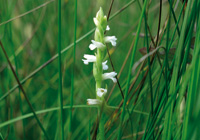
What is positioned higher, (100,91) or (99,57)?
(99,57)

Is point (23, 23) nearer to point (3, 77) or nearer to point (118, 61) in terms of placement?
point (3, 77)

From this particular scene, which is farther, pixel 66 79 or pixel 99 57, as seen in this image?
pixel 66 79

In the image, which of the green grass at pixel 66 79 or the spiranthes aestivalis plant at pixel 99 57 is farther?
the green grass at pixel 66 79

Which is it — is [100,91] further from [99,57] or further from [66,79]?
[66,79]

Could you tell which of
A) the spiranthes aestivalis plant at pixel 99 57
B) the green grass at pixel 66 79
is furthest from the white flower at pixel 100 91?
the green grass at pixel 66 79

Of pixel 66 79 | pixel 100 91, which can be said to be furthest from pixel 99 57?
pixel 66 79

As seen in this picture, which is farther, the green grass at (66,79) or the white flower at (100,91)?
the green grass at (66,79)

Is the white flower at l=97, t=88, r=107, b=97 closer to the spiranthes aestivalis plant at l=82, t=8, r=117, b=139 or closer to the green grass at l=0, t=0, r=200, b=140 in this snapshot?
the spiranthes aestivalis plant at l=82, t=8, r=117, b=139

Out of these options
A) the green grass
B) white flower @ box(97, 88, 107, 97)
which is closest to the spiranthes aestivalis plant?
white flower @ box(97, 88, 107, 97)

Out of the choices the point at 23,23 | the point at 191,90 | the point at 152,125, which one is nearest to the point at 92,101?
the point at 152,125

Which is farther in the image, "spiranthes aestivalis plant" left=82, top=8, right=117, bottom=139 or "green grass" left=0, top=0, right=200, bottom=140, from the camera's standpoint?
"green grass" left=0, top=0, right=200, bottom=140

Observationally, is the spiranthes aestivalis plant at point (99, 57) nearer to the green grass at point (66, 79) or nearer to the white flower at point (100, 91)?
the white flower at point (100, 91)
